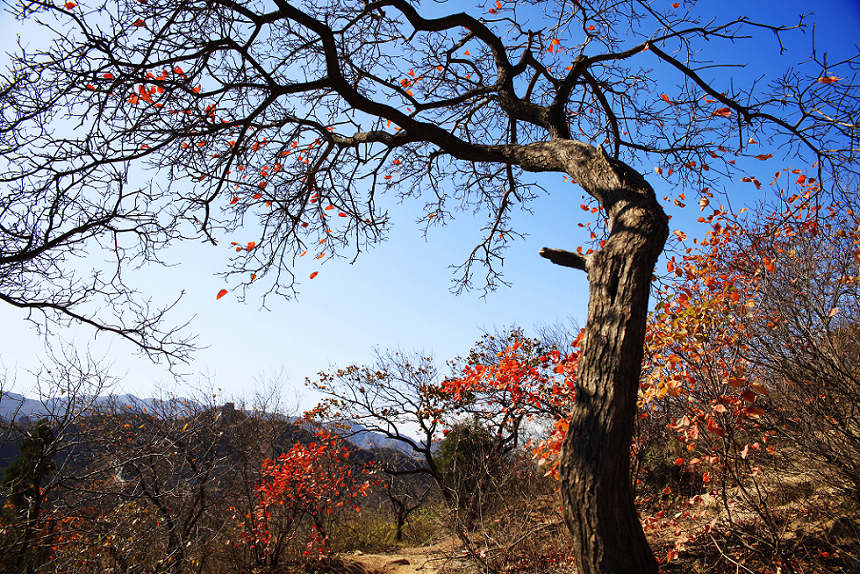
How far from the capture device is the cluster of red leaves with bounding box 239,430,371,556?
21.8 ft

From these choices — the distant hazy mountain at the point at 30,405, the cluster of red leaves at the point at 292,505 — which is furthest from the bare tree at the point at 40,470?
the cluster of red leaves at the point at 292,505

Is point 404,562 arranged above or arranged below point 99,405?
below

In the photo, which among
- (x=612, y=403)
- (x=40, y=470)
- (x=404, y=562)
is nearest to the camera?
(x=612, y=403)

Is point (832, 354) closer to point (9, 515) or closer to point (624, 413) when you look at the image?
point (624, 413)

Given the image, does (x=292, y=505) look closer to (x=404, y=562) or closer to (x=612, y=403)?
(x=404, y=562)

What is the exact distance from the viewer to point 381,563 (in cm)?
681

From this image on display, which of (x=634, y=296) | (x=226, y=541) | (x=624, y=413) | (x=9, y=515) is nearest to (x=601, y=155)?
(x=634, y=296)

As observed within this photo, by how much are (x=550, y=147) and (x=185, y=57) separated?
2.85 meters

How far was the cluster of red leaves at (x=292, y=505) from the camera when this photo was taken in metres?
6.65

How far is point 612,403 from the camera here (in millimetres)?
1734

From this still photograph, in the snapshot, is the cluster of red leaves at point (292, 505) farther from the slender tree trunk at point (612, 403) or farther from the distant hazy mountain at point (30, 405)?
the slender tree trunk at point (612, 403)

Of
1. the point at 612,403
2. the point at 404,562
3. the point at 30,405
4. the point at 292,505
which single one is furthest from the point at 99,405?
the point at 612,403

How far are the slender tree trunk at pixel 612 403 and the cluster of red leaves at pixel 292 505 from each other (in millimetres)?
6443

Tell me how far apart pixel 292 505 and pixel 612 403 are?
672 centimetres
